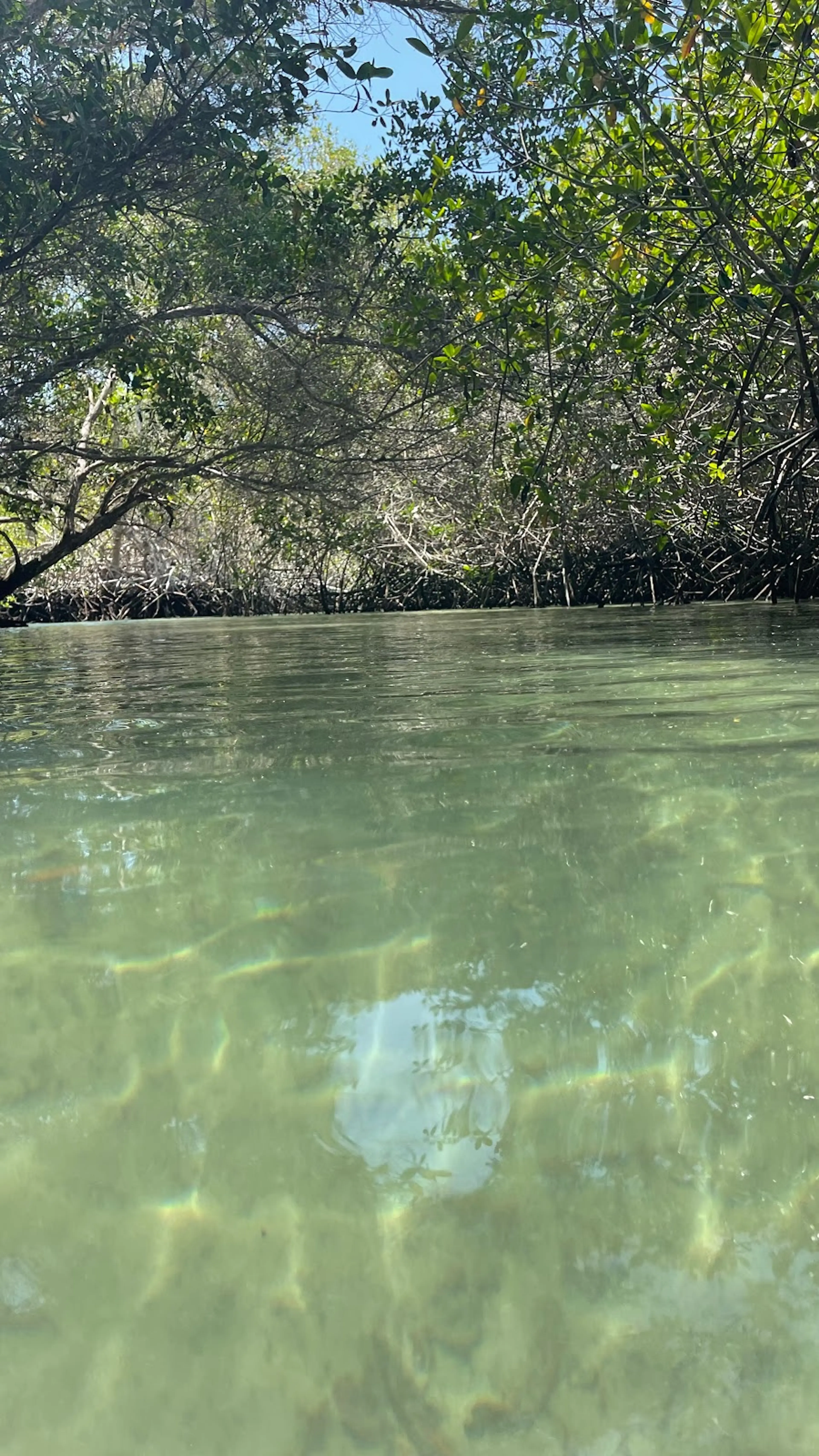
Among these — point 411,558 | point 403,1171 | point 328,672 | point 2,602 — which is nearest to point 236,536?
point 411,558

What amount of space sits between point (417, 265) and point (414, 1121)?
693 cm

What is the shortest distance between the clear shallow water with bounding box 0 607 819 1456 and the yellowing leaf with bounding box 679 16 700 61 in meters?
2.70

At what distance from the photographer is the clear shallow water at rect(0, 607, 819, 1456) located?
0.77 m

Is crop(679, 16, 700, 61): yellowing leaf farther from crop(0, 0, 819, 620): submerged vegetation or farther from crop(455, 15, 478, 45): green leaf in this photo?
crop(455, 15, 478, 45): green leaf

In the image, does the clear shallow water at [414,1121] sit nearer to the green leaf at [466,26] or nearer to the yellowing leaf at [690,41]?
the yellowing leaf at [690,41]

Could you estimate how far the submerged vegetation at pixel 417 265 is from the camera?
16.6 feet

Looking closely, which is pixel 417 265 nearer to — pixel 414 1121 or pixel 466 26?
pixel 466 26

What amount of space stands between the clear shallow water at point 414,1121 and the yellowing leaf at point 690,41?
8.86 ft

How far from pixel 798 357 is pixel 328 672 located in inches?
117

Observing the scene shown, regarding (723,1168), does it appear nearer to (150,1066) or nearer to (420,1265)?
(420,1265)

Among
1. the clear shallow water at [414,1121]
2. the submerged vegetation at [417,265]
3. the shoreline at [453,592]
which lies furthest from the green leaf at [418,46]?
the shoreline at [453,592]

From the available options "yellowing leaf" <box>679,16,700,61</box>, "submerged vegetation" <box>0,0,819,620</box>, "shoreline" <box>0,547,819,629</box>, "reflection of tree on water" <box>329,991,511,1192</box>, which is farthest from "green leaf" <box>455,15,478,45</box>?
"shoreline" <box>0,547,819,629</box>

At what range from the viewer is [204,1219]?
3.14 feet

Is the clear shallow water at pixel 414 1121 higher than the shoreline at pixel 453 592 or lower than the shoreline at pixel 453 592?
lower
